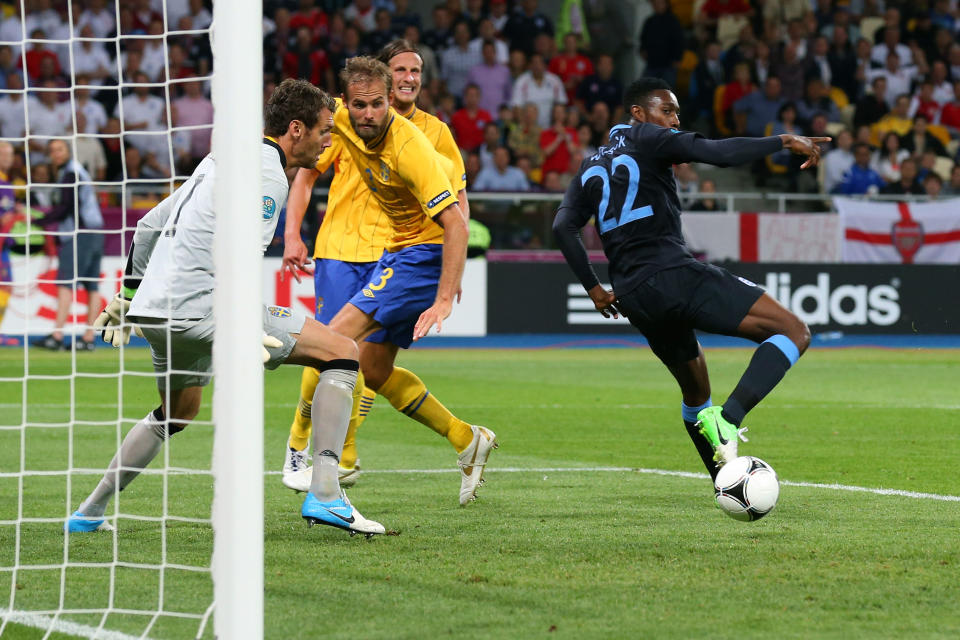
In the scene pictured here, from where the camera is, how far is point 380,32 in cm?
1986

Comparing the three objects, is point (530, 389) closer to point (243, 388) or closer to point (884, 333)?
point (884, 333)

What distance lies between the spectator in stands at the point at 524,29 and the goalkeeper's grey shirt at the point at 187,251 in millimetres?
16163

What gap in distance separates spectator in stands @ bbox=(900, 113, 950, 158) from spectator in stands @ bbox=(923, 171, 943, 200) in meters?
1.01

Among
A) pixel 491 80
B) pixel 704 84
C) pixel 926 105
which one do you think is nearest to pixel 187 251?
pixel 491 80

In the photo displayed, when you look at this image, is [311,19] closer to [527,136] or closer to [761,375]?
[527,136]

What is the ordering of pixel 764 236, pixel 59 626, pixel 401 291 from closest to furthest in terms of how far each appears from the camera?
pixel 59 626 → pixel 401 291 → pixel 764 236

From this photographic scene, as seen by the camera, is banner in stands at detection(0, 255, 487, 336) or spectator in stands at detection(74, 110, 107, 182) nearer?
banner in stands at detection(0, 255, 487, 336)

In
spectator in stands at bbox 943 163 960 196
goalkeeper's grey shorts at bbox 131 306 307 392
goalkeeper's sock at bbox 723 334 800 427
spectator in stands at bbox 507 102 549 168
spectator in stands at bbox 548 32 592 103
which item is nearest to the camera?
goalkeeper's grey shorts at bbox 131 306 307 392

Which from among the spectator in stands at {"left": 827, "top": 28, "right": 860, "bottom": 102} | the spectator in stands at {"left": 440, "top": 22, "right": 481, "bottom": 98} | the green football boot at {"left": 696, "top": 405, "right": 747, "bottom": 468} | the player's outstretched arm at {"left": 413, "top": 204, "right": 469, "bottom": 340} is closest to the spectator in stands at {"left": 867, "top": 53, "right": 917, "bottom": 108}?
the spectator in stands at {"left": 827, "top": 28, "right": 860, "bottom": 102}

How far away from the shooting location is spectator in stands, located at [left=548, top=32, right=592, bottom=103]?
68.7 ft

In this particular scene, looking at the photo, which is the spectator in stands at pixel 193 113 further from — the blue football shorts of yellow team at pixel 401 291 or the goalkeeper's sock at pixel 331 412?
the goalkeeper's sock at pixel 331 412

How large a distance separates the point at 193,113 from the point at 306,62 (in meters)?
2.40

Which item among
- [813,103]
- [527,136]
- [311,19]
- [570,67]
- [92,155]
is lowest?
[92,155]

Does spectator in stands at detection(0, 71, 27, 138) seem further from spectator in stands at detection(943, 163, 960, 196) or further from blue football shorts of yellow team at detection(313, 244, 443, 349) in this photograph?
spectator in stands at detection(943, 163, 960, 196)
